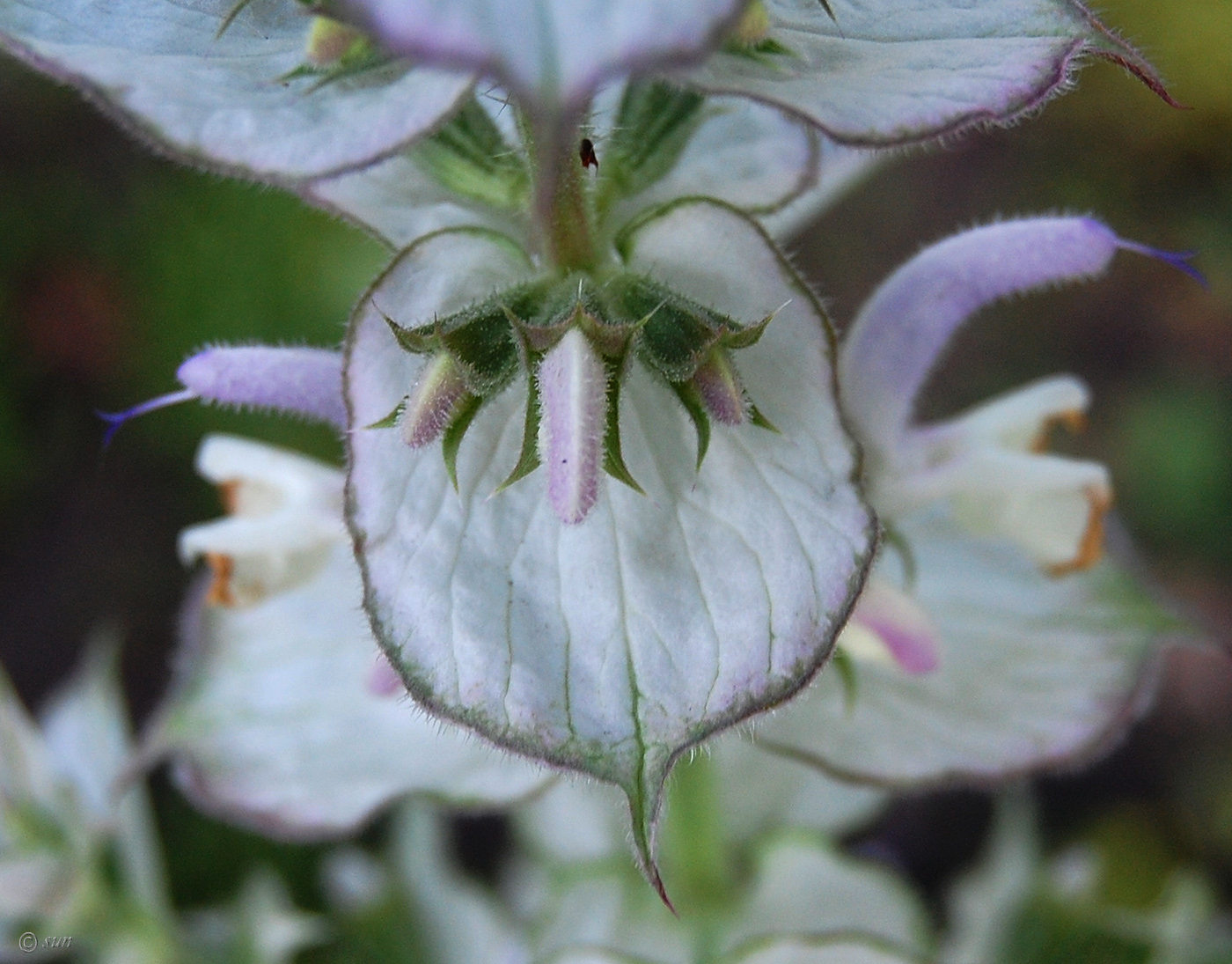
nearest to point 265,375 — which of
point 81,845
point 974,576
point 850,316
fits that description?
point 974,576

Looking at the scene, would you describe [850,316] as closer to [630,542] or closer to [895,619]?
[895,619]

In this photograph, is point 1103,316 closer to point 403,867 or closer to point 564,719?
point 403,867

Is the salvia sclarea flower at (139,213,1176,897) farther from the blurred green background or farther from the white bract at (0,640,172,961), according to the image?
the blurred green background

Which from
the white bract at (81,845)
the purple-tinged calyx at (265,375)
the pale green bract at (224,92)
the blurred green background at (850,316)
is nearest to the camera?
the pale green bract at (224,92)

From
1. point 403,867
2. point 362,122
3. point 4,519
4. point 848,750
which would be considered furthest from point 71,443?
point 362,122

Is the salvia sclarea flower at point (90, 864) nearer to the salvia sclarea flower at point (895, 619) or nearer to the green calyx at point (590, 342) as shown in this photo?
the salvia sclarea flower at point (895, 619)

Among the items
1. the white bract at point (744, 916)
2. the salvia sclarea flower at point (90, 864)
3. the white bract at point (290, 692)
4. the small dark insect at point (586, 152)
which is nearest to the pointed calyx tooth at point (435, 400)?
the small dark insect at point (586, 152)
